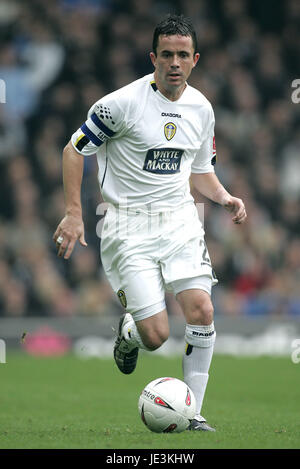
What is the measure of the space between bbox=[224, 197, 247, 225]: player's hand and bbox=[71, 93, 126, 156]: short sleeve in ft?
2.96

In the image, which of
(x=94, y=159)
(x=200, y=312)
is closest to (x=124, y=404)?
(x=200, y=312)

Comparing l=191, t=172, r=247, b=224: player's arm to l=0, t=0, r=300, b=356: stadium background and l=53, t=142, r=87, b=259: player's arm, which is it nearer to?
l=53, t=142, r=87, b=259: player's arm

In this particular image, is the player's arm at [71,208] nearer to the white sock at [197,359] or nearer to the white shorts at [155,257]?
the white shorts at [155,257]

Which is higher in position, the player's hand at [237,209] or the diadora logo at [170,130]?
the diadora logo at [170,130]

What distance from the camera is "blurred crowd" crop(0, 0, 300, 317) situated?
48.0 ft

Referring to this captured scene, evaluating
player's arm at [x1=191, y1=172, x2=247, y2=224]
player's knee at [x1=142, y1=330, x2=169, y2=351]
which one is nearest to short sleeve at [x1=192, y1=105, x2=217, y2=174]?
player's arm at [x1=191, y1=172, x2=247, y2=224]

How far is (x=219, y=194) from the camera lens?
665 cm

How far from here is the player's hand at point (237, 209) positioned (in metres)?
6.29

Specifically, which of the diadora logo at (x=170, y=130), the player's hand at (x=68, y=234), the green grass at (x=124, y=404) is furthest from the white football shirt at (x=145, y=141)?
the green grass at (x=124, y=404)

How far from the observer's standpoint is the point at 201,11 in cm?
1856

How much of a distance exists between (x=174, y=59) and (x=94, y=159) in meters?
9.18

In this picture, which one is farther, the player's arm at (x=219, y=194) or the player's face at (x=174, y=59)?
the player's arm at (x=219, y=194)

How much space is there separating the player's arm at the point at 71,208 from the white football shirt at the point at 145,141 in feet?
0.28
